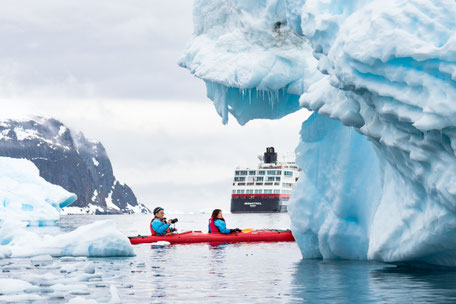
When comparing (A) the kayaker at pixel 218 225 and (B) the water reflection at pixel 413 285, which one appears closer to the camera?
(B) the water reflection at pixel 413 285

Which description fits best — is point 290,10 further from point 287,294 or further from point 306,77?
point 287,294

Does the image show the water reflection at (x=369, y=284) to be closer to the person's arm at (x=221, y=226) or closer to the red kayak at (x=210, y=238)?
the red kayak at (x=210, y=238)

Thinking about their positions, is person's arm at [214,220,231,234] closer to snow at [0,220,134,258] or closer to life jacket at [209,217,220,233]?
life jacket at [209,217,220,233]

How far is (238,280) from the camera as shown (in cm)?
1180

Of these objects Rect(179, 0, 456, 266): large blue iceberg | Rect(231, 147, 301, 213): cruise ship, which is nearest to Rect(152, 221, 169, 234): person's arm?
Rect(179, 0, 456, 266): large blue iceberg

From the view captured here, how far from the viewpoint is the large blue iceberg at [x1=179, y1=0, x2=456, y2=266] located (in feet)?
32.6

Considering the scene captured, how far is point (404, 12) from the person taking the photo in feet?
32.8

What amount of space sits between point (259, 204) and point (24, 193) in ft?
134

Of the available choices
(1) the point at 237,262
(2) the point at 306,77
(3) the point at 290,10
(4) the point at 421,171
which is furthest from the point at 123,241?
(4) the point at 421,171

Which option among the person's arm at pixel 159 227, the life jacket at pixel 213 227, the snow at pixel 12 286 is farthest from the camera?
the life jacket at pixel 213 227

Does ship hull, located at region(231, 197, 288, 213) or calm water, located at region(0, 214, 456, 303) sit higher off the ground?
ship hull, located at region(231, 197, 288, 213)

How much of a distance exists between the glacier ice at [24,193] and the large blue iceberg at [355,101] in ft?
103

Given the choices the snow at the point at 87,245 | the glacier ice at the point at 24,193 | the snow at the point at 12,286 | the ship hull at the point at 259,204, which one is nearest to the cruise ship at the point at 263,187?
the ship hull at the point at 259,204

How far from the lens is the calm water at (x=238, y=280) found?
9.54 m
